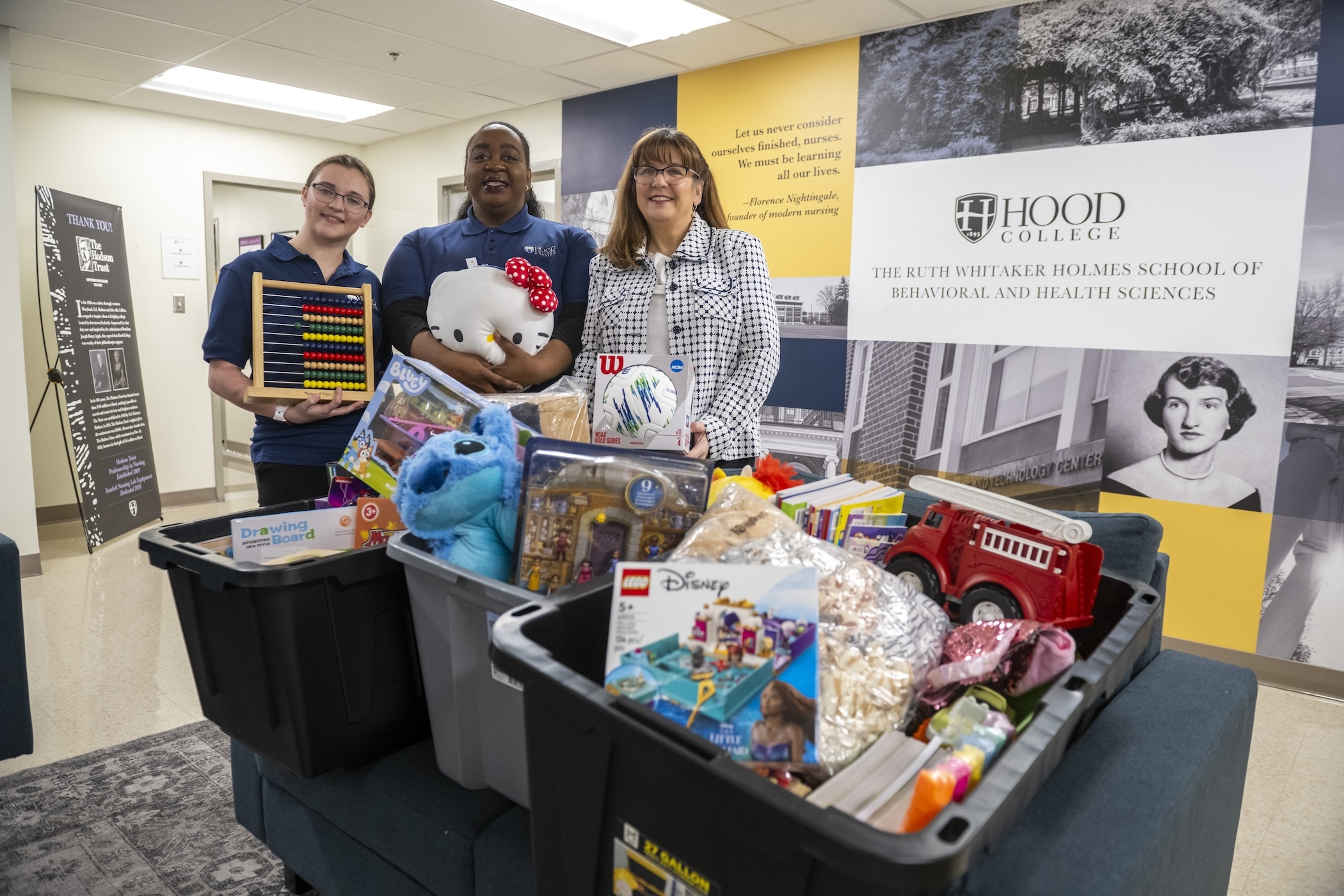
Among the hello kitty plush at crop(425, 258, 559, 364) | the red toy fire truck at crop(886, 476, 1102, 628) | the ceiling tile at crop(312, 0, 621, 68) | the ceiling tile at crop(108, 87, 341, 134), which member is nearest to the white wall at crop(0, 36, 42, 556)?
the ceiling tile at crop(108, 87, 341, 134)

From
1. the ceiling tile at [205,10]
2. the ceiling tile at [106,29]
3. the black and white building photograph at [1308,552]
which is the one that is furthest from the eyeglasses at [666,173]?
the ceiling tile at [106,29]

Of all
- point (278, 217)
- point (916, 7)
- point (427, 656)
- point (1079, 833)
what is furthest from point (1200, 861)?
point (278, 217)

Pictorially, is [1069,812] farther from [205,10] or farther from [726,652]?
[205,10]

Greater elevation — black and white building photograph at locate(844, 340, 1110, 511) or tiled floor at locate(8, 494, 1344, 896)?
black and white building photograph at locate(844, 340, 1110, 511)

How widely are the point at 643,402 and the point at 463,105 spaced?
4.85 meters

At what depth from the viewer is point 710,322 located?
1863 millimetres

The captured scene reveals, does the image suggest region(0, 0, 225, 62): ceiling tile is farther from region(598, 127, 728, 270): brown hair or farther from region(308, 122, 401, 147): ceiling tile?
region(598, 127, 728, 270): brown hair

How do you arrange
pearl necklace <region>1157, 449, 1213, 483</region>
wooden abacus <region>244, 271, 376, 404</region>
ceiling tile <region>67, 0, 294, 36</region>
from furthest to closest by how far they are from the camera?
ceiling tile <region>67, 0, 294, 36</region> < pearl necklace <region>1157, 449, 1213, 483</region> < wooden abacus <region>244, 271, 376, 404</region>

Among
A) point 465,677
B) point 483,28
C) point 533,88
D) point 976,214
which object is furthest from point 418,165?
point 465,677

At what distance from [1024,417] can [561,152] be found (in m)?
3.32

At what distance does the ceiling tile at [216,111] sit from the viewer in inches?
205

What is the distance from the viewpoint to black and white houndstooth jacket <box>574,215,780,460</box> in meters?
1.86

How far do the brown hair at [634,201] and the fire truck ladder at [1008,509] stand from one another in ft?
3.58

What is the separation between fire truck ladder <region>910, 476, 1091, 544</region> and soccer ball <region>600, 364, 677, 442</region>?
0.45 meters
